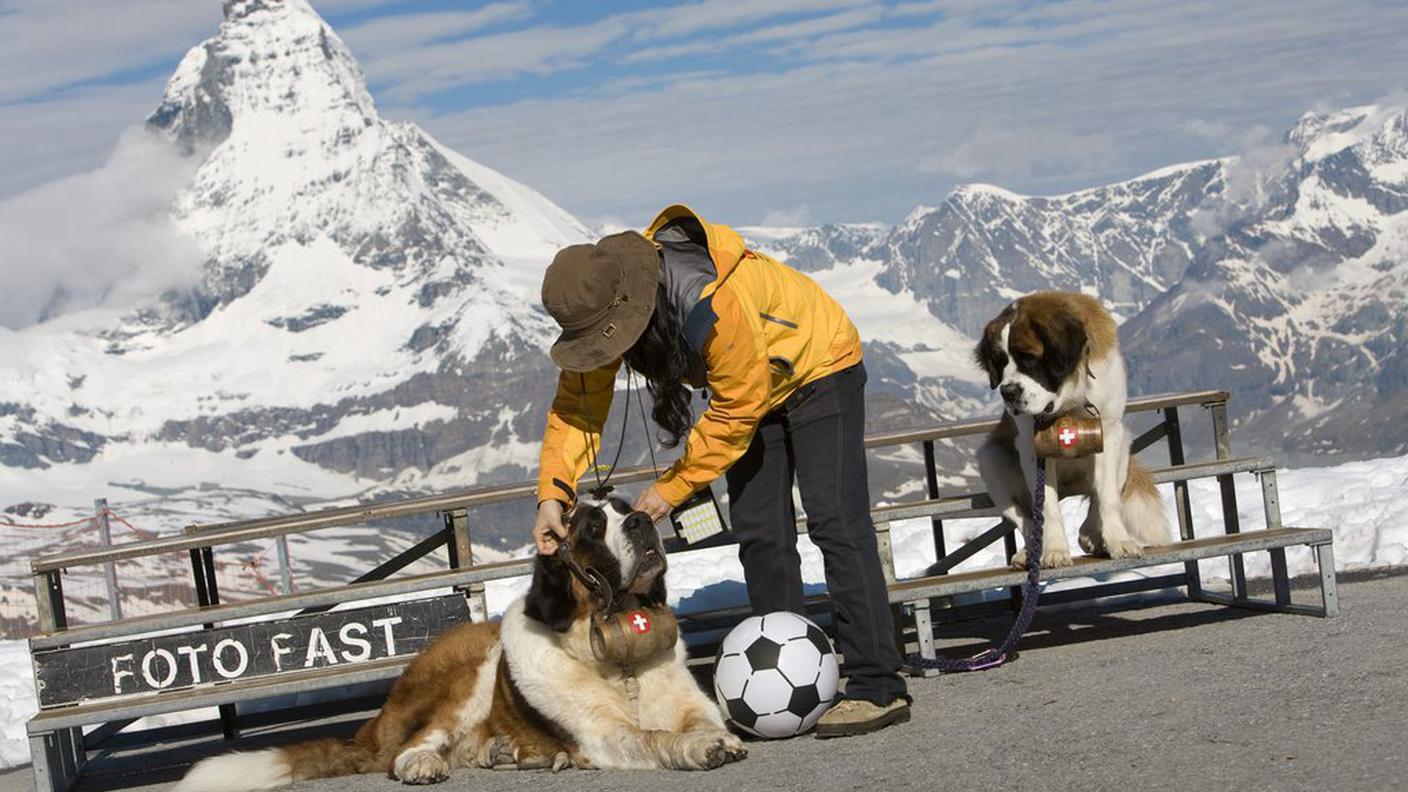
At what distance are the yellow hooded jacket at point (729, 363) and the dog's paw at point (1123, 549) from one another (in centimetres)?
209

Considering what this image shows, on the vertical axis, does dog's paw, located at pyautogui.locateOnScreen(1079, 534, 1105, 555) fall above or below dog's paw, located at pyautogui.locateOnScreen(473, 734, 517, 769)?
above

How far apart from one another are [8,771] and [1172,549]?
6.49 metres

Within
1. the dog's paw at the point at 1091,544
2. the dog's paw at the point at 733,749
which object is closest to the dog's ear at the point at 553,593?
the dog's paw at the point at 733,749

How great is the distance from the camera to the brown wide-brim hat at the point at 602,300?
19.3 ft

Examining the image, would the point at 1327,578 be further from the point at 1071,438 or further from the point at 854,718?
the point at 854,718

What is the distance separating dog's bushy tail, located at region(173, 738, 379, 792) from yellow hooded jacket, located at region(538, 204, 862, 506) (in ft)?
4.95

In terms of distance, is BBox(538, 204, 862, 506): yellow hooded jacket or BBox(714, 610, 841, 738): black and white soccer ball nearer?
BBox(538, 204, 862, 506): yellow hooded jacket

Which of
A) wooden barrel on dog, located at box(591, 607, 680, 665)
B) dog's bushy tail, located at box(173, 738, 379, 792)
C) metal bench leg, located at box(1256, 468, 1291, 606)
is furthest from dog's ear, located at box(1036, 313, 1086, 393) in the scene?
dog's bushy tail, located at box(173, 738, 379, 792)

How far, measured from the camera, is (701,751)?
5941 mm

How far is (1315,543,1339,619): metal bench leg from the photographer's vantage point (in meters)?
8.00

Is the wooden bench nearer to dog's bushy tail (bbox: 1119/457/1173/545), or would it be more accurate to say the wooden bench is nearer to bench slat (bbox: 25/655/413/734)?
bench slat (bbox: 25/655/413/734)

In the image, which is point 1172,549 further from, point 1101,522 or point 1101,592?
point 1101,592

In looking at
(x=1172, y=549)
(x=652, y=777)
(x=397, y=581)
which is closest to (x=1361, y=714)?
(x=1172, y=549)

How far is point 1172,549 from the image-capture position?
7.90 m
